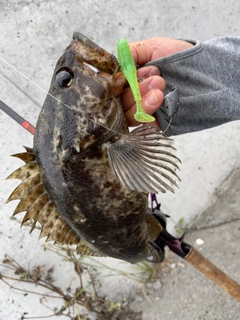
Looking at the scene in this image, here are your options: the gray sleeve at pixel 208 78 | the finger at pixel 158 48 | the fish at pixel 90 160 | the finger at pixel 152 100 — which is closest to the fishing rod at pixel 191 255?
the fish at pixel 90 160

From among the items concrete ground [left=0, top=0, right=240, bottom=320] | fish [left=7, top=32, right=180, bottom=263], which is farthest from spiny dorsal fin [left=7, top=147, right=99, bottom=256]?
concrete ground [left=0, top=0, right=240, bottom=320]

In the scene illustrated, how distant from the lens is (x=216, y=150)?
→ 3.43m

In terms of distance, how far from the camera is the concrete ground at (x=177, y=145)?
281cm

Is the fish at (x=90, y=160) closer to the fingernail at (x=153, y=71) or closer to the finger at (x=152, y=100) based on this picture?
the finger at (x=152, y=100)

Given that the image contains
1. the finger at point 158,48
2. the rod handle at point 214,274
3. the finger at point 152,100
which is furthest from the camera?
the rod handle at point 214,274

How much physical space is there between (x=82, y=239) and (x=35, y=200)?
1.15 ft

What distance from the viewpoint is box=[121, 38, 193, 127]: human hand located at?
5.63ft

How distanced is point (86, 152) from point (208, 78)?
86cm

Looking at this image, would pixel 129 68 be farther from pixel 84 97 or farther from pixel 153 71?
pixel 153 71

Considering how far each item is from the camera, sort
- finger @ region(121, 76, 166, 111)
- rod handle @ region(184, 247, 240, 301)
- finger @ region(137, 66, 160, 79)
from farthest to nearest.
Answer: rod handle @ region(184, 247, 240, 301) < finger @ region(137, 66, 160, 79) < finger @ region(121, 76, 166, 111)

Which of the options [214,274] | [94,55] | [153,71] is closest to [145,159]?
[94,55]

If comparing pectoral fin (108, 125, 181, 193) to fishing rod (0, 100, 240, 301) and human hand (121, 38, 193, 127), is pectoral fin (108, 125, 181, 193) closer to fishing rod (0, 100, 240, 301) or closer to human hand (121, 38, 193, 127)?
human hand (121, 38, 193, 127)

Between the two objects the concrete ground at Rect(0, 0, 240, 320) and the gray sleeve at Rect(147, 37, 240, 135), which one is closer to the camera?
the gray sleeve at Rect(147, 37, 240, 135)

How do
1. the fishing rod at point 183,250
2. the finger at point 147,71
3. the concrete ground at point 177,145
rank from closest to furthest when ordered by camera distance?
the finger at point 147,71, the fishing rod at point 183,250, the concrete ground at point 177,145
